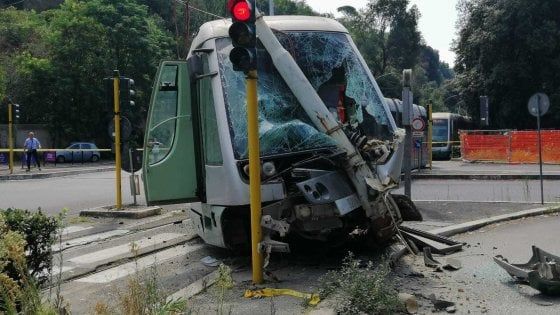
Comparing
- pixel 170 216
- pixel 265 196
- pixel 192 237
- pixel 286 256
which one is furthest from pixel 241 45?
pixel 170 216

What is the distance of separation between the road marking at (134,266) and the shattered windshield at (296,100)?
6.29ft

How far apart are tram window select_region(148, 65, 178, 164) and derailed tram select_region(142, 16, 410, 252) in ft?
0.04

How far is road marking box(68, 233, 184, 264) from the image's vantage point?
852 centimetres

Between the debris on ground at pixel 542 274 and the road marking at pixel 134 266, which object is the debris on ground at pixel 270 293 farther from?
the debris on ground at pixel 542 274

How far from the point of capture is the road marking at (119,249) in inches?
336

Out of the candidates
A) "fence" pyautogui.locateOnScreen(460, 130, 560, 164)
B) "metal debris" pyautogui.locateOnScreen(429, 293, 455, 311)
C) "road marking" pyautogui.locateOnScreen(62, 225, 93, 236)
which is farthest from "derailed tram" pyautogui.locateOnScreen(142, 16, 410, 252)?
"fence" pyautogui.locateOnScreen(460, 130, 560, 164)

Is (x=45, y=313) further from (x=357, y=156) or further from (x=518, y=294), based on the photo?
(x=518, y=294)

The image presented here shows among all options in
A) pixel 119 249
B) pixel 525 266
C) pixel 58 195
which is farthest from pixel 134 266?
pixel 58 195

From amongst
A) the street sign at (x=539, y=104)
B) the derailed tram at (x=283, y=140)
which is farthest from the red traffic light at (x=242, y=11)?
the street sign at (x=539, y=104)

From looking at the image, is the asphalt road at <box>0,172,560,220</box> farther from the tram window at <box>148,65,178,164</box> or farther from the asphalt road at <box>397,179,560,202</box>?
the tram window at <box>148,65,178,164</box>

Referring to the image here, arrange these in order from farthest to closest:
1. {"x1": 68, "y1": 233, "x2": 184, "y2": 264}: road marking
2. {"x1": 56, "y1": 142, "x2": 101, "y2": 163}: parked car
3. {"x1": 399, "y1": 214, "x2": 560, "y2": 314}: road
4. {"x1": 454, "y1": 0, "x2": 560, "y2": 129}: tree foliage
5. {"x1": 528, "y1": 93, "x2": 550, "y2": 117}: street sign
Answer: {"x1": 454, "y1": 0, "x2": 560, "y2": 129}: tree foliage
{"x1": 56, "y1": 142, "x2": 101, "y2": 163}: parked car
{"x1": 528, "y1": 93, "x2": 550, "y2": 117}: street sign
{"x1": 68, "y1": 233, "x2": 184, "y2": 264}: road marking
{"x1": 399, "y1": 214, "x2": 560, "y2": 314}: road

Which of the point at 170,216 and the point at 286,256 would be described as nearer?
the point at 286,256

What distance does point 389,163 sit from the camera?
7016 millimetres

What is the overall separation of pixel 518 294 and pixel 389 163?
6.43ft
